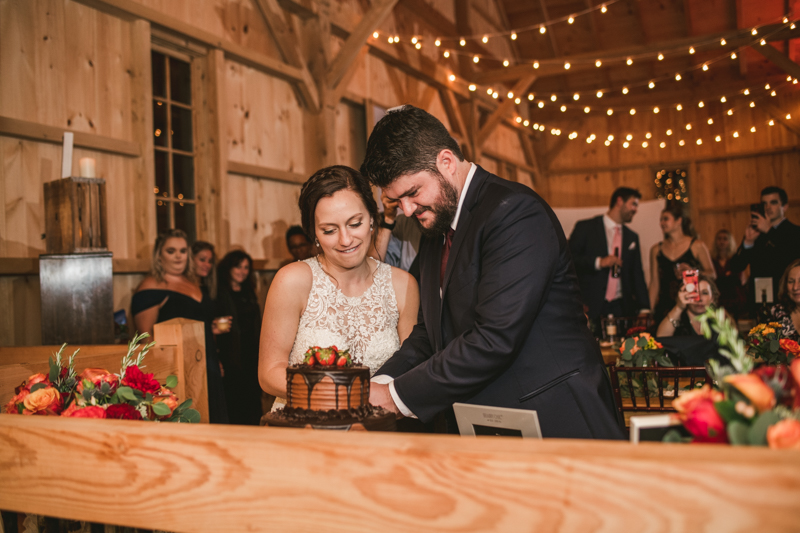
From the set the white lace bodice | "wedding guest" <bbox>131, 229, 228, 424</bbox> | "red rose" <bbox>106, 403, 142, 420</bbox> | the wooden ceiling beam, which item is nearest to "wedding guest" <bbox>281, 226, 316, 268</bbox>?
"wedding guest" <bbox>131, 229, 228, 424</bbox>

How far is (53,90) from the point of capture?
12.3ft

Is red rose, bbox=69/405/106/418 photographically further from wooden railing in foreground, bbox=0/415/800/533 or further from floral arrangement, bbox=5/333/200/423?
wooden railing in foreground, bbox=0/415/800/533

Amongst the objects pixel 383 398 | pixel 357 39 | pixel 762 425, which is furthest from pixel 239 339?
pixel 762 425

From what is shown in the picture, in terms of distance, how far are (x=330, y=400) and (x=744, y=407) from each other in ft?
2.45

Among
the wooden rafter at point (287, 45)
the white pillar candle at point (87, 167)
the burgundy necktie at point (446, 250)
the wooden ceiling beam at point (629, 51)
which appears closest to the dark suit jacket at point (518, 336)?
the burgundy necktie at point (446, 250)

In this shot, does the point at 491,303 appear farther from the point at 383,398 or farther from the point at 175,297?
the point at 175,297

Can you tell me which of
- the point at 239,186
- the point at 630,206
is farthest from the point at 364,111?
the point at 630,206

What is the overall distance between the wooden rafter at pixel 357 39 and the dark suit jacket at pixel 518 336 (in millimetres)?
4775

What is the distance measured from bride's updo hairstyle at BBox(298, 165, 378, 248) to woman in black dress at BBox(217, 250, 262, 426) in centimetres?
277

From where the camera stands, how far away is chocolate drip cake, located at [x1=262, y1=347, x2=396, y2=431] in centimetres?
123

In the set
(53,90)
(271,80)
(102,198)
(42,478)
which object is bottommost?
(42,478)

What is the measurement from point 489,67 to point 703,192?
4.91 metres

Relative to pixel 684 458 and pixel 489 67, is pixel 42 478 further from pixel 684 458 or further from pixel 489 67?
pixel 489 67

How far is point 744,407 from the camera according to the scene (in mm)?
780
